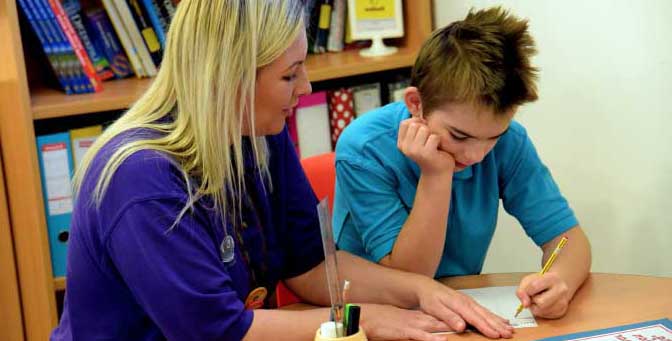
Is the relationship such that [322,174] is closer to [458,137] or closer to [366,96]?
[458,137]

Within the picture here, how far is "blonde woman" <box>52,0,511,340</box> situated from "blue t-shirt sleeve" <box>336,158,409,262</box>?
0.62ft

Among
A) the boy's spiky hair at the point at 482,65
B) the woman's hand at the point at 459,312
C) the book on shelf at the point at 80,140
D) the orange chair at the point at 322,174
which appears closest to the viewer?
the woman's hand at the point at 459,312

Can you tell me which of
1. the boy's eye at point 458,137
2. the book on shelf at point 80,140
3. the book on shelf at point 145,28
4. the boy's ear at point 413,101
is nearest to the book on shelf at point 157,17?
the book on shelf at point 145,28

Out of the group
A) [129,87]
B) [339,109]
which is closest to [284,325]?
[129,87]

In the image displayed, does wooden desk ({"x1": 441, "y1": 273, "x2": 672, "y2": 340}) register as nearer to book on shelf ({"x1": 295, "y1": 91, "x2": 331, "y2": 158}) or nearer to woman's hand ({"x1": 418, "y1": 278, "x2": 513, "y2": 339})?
woman's hand ({"x1": 418, "y1": 278, "x2": 513, "y2": 339})

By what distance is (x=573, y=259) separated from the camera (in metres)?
1.62

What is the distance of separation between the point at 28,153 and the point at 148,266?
1211mm

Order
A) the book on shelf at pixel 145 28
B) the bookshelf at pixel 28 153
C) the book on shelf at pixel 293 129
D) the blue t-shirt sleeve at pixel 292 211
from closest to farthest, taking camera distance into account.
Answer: the blue t-shirt sleeve at pixel 292 211
the bookshelf at pixel 28 153
the book on shelf at pixel 145 28
the book on shelf at pixel 293 129

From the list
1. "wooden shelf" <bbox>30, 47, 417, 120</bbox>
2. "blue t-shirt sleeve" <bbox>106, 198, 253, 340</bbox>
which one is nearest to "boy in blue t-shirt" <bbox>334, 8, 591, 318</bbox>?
"blue t-shirt sleeve" <bbox>106, 198, 253, 340</bbox>

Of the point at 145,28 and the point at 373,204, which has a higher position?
the point at 145,28

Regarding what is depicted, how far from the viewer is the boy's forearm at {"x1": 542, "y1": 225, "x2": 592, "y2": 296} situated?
1572 mm

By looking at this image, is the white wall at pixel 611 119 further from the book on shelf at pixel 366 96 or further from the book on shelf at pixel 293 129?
the book on shelf at pixel 293 129

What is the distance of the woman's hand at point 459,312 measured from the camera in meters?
1.39

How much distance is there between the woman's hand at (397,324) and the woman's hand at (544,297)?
0.14m
